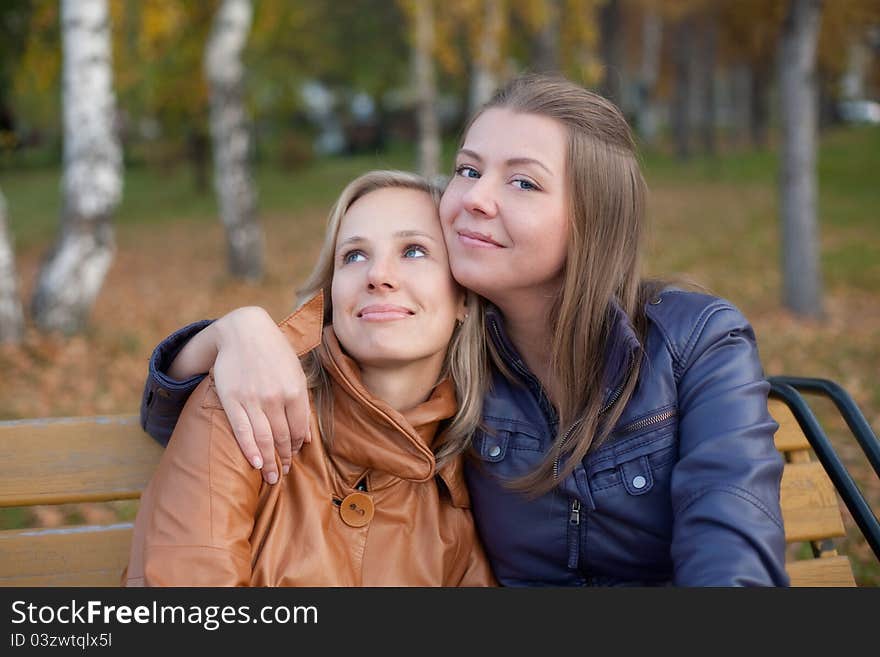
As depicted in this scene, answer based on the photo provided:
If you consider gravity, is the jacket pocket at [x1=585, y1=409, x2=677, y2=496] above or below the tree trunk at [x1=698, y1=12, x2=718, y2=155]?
below

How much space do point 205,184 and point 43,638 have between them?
25.9 m

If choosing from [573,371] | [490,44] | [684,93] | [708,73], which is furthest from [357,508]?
[708,73]

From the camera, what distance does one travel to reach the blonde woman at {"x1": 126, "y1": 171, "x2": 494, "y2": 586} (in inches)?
86.0

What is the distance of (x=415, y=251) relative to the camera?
256 centimetres

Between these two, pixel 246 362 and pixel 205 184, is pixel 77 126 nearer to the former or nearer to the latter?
pixel 246 362

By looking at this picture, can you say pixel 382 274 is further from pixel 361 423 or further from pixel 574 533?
pixel 574 533

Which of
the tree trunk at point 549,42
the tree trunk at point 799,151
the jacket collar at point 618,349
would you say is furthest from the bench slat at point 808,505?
the tree trunk at point 549,42

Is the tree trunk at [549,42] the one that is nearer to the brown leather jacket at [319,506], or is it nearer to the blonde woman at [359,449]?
the blonde woman at [359,449]

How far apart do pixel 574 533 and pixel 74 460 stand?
1.45m

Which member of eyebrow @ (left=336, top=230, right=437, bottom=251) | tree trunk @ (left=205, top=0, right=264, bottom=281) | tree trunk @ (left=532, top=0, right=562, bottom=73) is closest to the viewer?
eyebrow @ (left=336, top=230, right=437, bottom=251)

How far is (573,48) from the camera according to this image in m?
15.9

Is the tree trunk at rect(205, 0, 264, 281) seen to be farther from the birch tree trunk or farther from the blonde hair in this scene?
the blonde hair

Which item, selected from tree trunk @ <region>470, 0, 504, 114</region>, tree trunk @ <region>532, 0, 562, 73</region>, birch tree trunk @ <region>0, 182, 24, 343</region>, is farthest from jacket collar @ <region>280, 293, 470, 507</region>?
tree trunk @ <region>532, 0, 562, 73</region>

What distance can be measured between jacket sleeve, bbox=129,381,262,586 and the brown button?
22 centimetres
